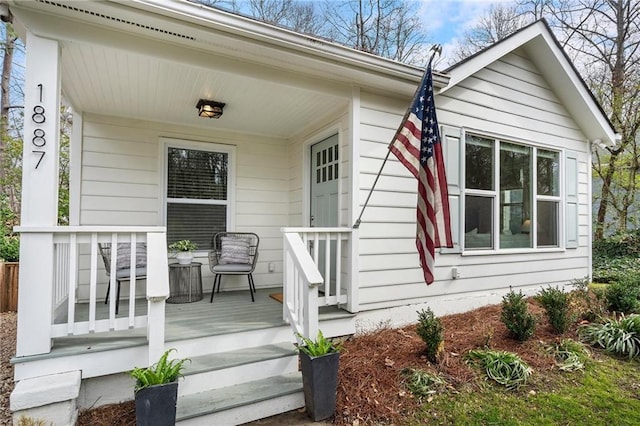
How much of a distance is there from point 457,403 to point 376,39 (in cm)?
1058

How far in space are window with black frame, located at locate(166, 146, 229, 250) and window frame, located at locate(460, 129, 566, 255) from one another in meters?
3.26

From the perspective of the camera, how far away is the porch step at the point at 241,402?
2.26 m

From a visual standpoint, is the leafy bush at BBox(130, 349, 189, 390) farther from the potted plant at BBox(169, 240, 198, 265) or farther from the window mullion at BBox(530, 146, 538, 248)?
the window mullion at BBox(530, 146, 538, 248)

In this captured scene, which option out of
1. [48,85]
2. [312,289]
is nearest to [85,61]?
[48,85]

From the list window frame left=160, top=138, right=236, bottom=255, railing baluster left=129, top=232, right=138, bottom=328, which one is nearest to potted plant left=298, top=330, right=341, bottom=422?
railing baluster left=129, top=232, right=138, bottom=328

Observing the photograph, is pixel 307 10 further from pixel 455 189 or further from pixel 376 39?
pixel 455 189

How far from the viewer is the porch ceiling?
2979 mm

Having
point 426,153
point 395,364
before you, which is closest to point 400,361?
point 395,364

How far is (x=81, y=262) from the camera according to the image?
400 centimetres

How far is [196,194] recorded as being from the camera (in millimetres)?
4770

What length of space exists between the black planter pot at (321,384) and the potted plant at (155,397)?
0.87m

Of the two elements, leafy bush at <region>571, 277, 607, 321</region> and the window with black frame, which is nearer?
leafy bush at <region>571, 277, 607, 321</region>

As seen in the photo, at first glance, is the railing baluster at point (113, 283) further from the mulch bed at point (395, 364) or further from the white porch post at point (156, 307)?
the mulch bed at point (395, 364)

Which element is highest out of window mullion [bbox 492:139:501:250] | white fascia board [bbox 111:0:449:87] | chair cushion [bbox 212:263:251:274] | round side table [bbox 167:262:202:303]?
white fascia board [bbox 111:0:449:87]
